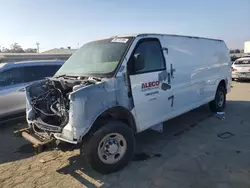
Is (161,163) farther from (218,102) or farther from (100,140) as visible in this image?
(218,102)

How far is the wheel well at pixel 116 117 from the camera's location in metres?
3.71

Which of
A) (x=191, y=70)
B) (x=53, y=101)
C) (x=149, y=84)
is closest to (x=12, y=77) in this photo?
(x=53, y=101)

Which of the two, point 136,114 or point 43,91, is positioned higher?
point 43,91

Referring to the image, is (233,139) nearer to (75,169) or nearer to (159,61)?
(159,61)

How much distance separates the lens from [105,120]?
3.81 metres

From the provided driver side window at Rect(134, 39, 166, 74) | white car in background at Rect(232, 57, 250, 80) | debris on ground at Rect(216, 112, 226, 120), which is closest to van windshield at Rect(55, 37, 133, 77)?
driver side window at Rect(134, 39, 166, 74)

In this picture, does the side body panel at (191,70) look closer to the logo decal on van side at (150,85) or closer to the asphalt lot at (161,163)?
the logo decal on van side at (150,85)

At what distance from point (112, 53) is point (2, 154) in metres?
3.10

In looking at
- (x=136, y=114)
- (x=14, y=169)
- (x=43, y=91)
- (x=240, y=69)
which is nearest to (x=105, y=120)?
(x=136, y=114)

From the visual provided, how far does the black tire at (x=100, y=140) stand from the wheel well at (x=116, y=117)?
4.2 inches

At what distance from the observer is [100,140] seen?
3.61 meters

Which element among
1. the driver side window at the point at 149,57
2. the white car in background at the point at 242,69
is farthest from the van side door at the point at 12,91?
the white car in background at the point at 242,69

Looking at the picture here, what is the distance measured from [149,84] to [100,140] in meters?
1.42

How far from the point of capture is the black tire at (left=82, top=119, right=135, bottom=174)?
3.57m
